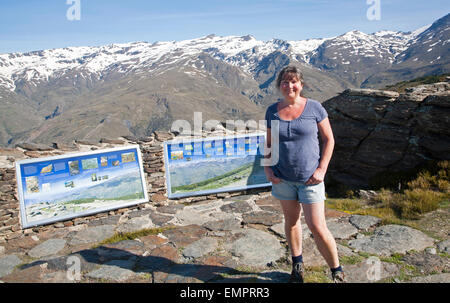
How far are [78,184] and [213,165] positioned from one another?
137 inches

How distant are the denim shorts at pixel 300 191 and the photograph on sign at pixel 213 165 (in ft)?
16.5

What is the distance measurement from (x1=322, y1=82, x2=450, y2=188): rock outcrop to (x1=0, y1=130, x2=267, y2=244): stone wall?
3257 mm

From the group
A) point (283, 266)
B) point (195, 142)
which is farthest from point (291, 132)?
point (195, 142)

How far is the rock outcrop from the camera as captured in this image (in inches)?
298

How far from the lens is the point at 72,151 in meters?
7.36

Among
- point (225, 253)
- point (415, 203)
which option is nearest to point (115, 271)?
point (225, 253)

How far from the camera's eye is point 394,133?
27.6 ft

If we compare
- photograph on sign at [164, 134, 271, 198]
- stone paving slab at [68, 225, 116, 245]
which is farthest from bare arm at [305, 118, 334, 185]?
photograph on sign at [164, 134, 271, 198]

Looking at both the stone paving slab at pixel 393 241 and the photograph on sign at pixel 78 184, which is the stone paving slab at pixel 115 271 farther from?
the stone paving slab at pixel 393 241

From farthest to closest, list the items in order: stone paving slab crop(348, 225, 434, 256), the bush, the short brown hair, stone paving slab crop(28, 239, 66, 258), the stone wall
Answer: the stone wall < the bush < stone paving slab crop(28, 239, 66, 258) < stone paving slab crop(348, 225, 434, 256) < the short brown hair

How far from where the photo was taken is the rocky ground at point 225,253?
150 inches

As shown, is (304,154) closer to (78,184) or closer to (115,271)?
(115,271)

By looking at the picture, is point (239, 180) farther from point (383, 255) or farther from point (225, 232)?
point (383, 255)

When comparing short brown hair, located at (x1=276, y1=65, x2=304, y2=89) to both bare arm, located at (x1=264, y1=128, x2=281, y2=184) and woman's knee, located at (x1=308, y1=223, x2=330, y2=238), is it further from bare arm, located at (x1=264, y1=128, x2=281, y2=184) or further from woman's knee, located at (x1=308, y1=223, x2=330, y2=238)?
woman's knee, located at (x1=308, y1=223, x2=330, y2=238)
